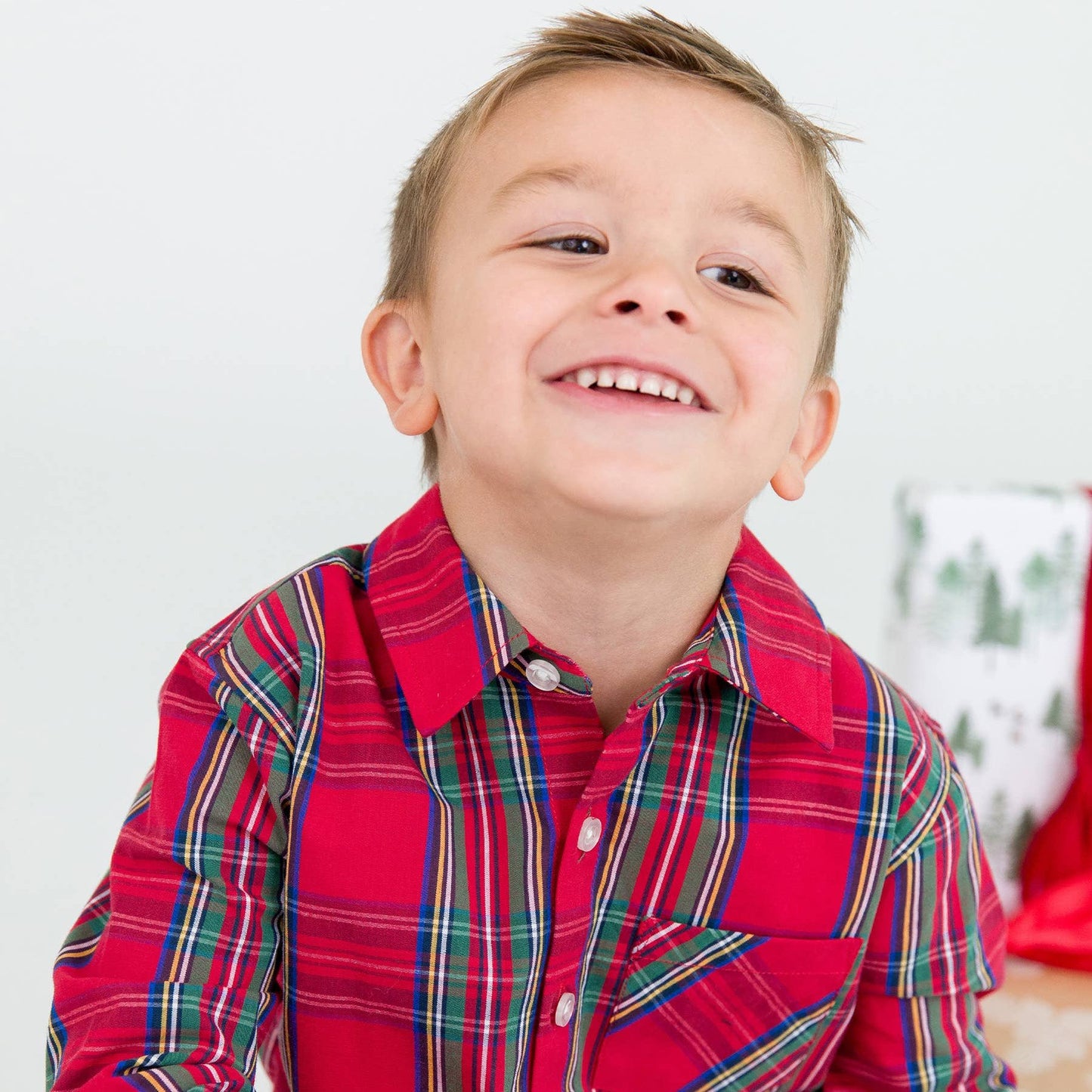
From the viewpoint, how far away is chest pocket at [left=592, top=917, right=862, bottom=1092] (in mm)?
1034

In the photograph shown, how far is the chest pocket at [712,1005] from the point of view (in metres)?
1.03

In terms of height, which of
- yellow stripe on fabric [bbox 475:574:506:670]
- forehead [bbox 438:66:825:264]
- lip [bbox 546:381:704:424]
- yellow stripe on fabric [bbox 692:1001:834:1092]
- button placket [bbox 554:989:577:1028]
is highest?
forehead [bbox 438:66:825:264]

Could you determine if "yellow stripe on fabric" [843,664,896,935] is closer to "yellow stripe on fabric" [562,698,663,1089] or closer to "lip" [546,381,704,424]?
"yellow stripe on fabric" [562,698,663,1089]

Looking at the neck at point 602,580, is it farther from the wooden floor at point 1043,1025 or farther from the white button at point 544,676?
the wooden floor at point 1043,1025

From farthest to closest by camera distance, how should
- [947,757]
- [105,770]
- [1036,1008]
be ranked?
1. [105,770]
2. [1036,1008]
3. [947,757]

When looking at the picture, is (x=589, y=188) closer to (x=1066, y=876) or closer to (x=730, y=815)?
(x=730, y=815)

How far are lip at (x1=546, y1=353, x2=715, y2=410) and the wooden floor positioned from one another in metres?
0.68

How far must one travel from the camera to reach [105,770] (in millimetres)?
1812

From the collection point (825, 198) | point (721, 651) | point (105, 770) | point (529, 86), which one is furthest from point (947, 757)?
point (105, 770)

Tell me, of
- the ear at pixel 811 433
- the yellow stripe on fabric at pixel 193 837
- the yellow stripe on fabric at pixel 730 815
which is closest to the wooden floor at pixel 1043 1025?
the yellow stripe on fabric at pixel 730 815

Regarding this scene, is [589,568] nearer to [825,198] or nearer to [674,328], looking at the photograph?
[674,328]

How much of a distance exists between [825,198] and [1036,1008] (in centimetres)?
73

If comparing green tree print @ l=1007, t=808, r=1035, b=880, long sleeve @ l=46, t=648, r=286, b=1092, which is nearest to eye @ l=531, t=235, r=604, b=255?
long sleeve @ l=46, t=648, r=286, b=1092

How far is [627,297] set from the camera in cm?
93
